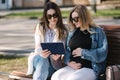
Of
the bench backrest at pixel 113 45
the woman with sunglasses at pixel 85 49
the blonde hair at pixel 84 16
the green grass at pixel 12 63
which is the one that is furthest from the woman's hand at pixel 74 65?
the green grass at pixel 12 63

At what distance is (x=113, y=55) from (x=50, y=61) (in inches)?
29.8

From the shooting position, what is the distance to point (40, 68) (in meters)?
5.54

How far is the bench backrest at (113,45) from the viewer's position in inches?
224

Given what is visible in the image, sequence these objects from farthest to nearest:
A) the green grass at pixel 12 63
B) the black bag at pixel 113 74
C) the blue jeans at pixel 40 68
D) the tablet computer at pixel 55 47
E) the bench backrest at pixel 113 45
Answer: the green grass at pixel 12 63 < the bench backrest at pixel 113 45 < the blue jeans at pixel 40 68 < the tablet computer at pixel 55 47 < the black bag at pixel 113 74

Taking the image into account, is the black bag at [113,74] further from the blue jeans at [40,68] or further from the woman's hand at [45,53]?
the blue jeans at [40,68]

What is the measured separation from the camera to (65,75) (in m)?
5.37

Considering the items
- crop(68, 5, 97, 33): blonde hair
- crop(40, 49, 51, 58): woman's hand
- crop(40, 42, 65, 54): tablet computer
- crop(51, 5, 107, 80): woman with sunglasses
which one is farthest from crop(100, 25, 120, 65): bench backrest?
crop(40, 49, 51, 58): woman's hand

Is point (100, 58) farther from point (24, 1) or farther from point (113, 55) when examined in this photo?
point (24, 1)

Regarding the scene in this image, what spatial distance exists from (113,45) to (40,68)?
925 millimetres

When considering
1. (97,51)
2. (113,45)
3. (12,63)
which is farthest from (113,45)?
(12,63)

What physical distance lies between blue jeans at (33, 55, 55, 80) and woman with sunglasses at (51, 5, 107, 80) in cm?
18

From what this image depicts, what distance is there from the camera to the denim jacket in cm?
532

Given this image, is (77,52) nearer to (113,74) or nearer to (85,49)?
(85,49)

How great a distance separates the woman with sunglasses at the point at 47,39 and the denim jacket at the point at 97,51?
0.44 metres
